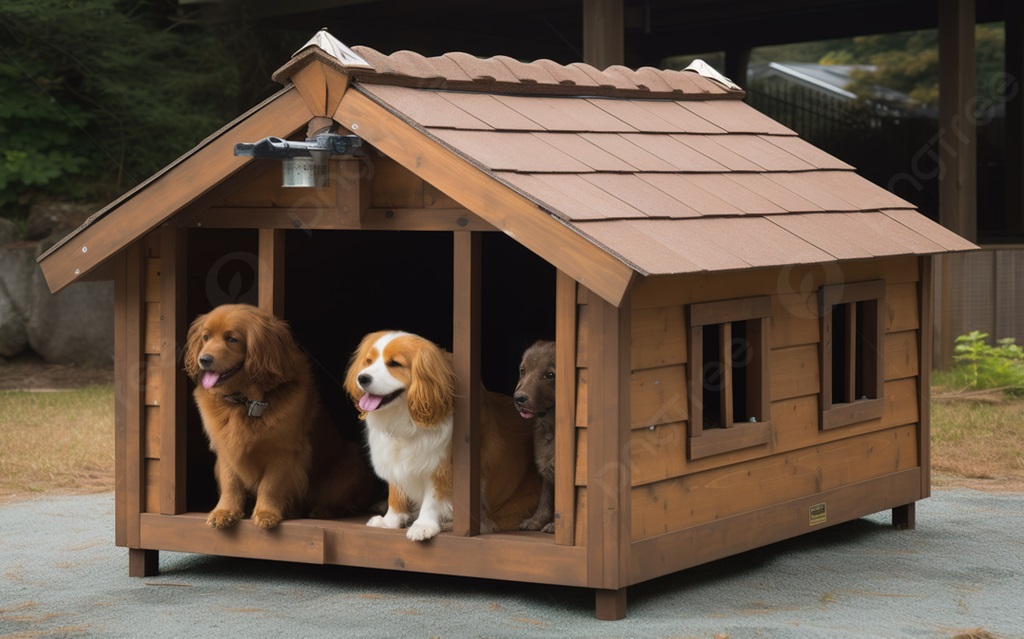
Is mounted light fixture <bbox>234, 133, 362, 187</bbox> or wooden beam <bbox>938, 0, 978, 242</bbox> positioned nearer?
mounted light fixture <bbox>234, 133, 362, 187</bbox>

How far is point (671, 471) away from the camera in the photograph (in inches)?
250

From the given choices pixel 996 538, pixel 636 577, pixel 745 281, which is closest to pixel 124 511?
pixel 636 577

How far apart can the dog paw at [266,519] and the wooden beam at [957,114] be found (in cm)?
825

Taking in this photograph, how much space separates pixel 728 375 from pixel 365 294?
8.54 ft

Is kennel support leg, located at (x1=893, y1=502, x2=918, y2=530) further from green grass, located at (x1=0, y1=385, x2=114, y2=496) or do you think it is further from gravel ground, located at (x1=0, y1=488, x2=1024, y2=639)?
green grass, located at (x1=0, y1=385, x2=114, y2=496)

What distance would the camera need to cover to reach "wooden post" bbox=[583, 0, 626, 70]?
1223 centimetres

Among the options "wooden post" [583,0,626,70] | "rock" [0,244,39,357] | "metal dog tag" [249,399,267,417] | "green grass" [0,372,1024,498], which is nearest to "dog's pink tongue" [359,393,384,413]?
"metal dog tag" [249,399,267,417]

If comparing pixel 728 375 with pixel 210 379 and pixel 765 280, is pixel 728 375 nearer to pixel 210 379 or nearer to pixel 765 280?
pixel 765 280

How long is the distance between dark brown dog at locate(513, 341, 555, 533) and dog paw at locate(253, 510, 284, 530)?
3.64 ft

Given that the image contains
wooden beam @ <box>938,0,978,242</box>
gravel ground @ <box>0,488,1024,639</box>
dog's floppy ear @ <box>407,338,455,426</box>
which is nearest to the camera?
gravel ground @ <box>0,488,1024,639</box>

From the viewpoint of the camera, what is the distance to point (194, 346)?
263 inches

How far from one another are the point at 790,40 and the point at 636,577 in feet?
46.8

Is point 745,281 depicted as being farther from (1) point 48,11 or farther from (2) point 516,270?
(1) point 48,11

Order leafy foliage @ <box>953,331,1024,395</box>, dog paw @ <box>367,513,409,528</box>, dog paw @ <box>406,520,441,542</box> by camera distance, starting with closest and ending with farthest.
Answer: dog paw @ <box>406,520,441,542</box>, dog paw @ <box>367,513,409,528</box>, leafy foliage @ <box>953,331,1024,395</box>
